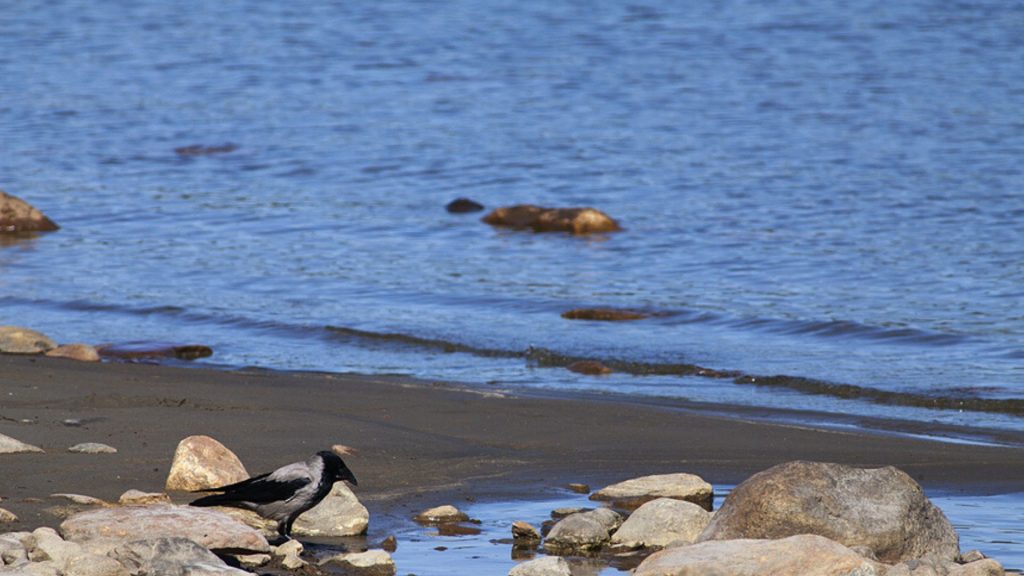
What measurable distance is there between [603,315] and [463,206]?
5.01 meters

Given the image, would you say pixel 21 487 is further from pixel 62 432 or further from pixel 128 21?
pixel 128 21

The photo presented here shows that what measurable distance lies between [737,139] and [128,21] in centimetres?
1944

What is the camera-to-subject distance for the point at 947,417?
894 centimetres

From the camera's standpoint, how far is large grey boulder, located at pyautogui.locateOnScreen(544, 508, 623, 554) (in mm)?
5824

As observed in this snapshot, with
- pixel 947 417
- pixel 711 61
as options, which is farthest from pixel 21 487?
pixel 711 61

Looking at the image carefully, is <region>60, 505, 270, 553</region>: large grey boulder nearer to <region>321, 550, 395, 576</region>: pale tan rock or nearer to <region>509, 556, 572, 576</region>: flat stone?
<region>321, 550, 395, 576</region>: pale tan rock

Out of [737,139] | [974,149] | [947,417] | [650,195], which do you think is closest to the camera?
[947,417]

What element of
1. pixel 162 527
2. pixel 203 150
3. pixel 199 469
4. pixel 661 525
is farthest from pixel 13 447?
pixel 203 150

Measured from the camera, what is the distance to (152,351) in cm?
1075

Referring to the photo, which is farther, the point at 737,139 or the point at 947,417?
the point at 737,139

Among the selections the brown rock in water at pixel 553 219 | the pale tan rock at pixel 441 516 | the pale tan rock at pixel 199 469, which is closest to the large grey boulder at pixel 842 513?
the pale tan rock at pixel 441 516

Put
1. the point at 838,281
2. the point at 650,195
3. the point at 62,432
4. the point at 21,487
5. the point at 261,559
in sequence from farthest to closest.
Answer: the point at 650,195
the point at 838,281
the point at 62,432
the point at 21,487
the point at 261,559

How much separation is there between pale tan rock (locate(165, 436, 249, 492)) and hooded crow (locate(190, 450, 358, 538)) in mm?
439

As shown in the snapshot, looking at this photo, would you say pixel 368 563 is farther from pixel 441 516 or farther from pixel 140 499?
pixel 140 499
